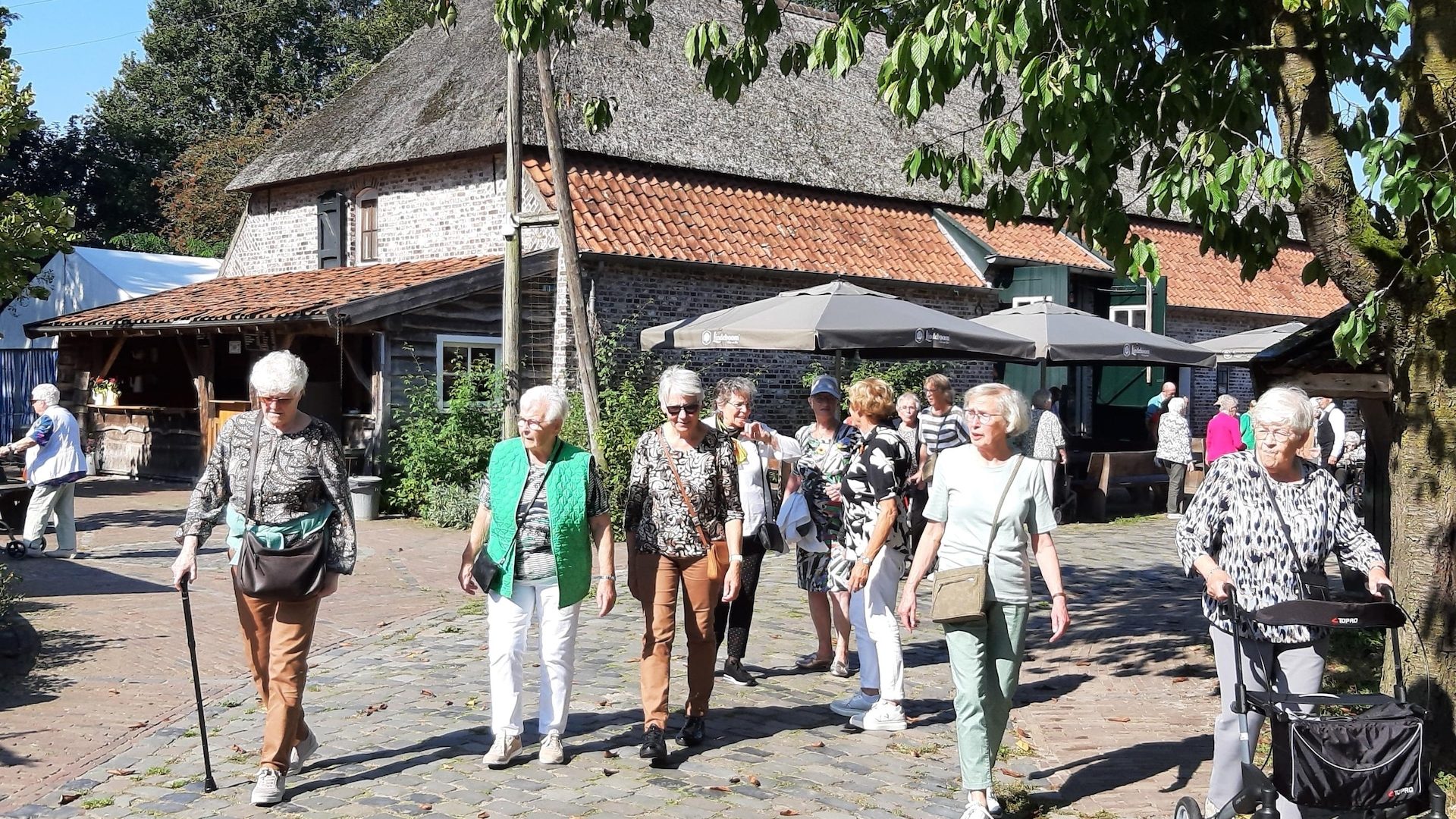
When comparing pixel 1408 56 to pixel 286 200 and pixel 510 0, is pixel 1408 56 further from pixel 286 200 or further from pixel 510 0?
pixel 286 200

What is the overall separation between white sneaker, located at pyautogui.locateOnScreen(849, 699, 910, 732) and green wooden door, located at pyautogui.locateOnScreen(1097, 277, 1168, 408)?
62.2 ft

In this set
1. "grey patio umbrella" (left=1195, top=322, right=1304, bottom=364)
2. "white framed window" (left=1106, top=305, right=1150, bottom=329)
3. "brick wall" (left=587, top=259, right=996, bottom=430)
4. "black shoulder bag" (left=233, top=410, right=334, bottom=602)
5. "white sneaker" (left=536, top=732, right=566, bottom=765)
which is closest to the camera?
"black shoulder bag" (left=233, top=410, right=334, bottom=602)

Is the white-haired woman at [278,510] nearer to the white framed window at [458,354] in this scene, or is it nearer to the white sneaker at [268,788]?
the white sneaker at [268,788]

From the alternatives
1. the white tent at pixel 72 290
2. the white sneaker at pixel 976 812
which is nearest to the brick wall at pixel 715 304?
the white tent at pixel 72 290

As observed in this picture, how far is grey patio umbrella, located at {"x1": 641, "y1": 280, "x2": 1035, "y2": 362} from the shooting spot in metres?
12.6

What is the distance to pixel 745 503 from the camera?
747cm

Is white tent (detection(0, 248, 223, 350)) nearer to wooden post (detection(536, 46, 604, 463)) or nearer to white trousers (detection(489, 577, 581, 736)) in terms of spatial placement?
wooden post (detection(536, 46, 604, 463))

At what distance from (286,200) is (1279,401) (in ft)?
70.6

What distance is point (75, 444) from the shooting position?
12.7m

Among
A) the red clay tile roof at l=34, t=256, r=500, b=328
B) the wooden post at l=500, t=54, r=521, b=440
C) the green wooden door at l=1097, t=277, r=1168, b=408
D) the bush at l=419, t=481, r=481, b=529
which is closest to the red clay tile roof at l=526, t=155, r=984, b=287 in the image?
the red clay tile roof at l=34, t=256, r=500, b=328

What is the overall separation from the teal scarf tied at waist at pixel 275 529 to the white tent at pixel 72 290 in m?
22.1

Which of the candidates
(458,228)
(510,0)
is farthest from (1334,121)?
(458,228)

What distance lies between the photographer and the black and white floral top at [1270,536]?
15.5 feet

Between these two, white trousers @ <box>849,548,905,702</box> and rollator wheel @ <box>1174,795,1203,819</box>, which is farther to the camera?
white trousers @ <box>849,548,905,702</box>
